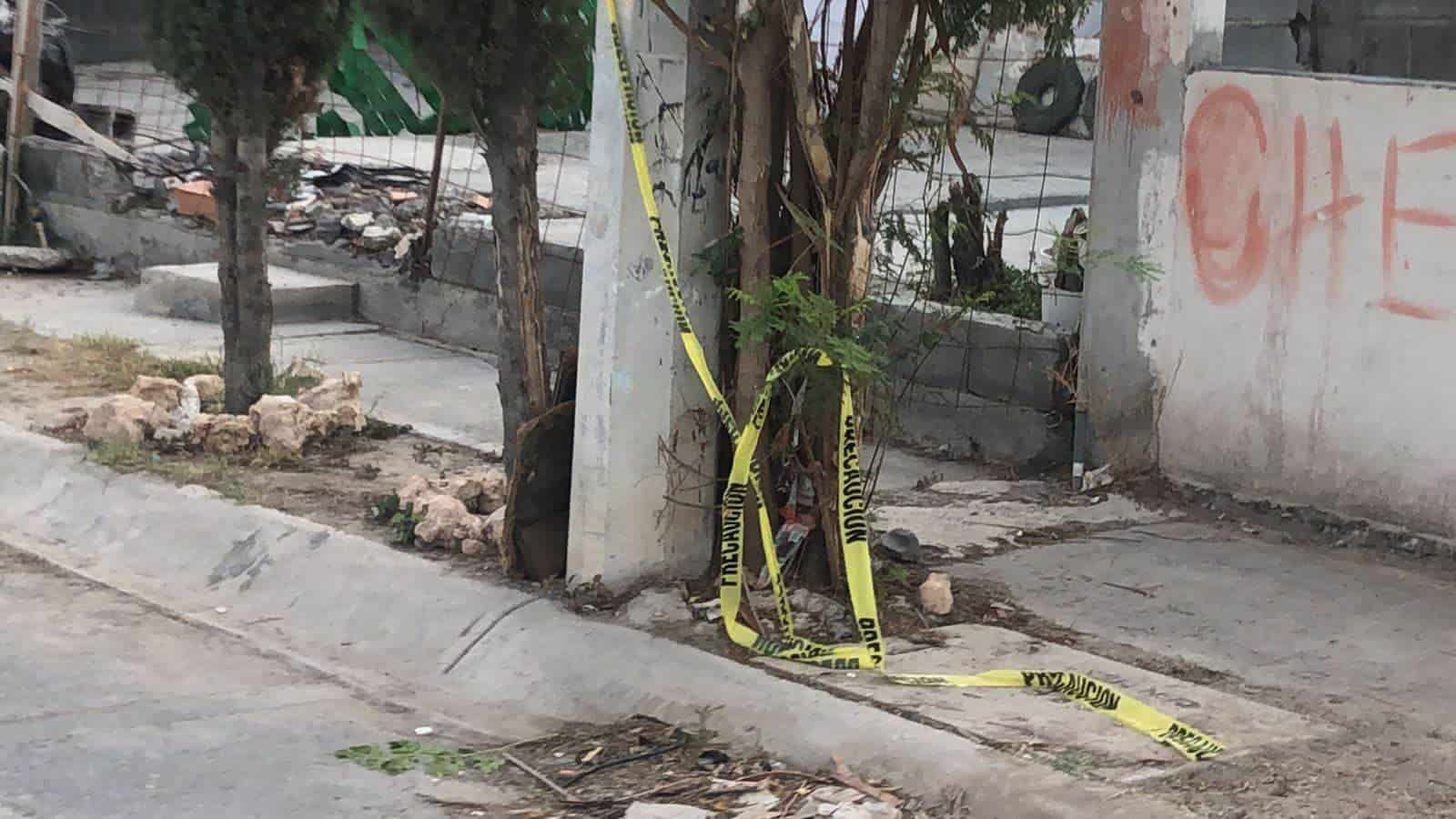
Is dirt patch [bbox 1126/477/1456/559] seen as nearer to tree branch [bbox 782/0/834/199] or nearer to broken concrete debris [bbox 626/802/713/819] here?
tree branch [bbox 782/0/834/199]

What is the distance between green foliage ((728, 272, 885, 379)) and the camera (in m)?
5.84

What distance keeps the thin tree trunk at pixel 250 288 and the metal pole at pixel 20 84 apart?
6.55m

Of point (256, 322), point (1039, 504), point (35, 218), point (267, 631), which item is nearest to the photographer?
point (267, 631)

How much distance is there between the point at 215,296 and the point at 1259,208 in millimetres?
7366

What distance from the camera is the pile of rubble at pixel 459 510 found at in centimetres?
713

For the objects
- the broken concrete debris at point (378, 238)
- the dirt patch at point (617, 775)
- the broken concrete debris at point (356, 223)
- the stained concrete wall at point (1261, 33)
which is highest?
the stained concrete wall at point (1261, 33)

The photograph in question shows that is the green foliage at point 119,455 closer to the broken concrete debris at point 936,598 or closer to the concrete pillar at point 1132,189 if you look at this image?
the broken concrete debris at point 936,598

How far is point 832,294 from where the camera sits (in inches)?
242

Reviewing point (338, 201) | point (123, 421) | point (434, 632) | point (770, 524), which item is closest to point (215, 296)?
point (338, 201)

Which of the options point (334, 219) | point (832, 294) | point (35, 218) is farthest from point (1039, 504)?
point (35, 218)

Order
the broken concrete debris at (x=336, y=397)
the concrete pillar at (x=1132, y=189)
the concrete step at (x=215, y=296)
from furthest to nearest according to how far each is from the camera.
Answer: the concrete step at (x=215, y=296) → the broken concrete debris at (x=336, y=397) → the concrete pillar at (x=1132, y=189)

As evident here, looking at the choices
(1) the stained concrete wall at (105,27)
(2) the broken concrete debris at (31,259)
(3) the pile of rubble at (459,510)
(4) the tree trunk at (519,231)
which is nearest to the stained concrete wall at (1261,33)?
(4) the tree trunk at (519,231)

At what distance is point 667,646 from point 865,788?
1.16m

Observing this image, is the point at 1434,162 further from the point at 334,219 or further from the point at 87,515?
the point at 334,219
